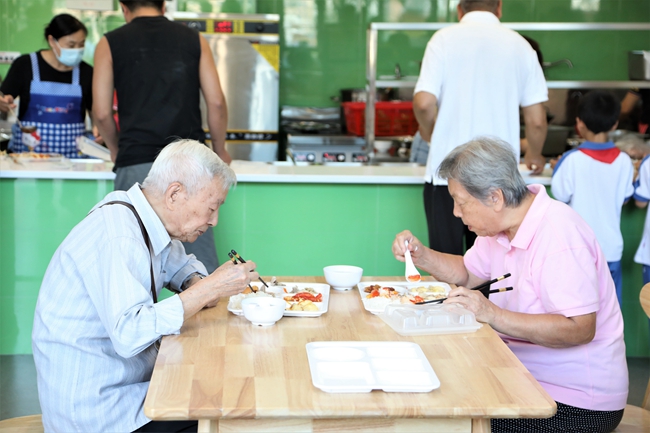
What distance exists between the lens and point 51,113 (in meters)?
4.60

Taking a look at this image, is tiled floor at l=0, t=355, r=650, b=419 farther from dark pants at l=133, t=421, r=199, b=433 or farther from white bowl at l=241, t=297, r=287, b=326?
white bowl at l=241, t=297, r=287, b=326

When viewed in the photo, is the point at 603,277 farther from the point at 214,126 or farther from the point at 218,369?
the point at 214,126

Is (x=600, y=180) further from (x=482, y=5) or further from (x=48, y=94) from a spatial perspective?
(x=48, y=94)

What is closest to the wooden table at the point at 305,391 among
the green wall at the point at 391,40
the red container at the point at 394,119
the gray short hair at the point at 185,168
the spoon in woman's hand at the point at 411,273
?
the gray short hair at the point at 185,168

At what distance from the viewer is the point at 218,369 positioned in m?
1.52

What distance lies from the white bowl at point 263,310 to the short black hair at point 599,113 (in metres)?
2.24

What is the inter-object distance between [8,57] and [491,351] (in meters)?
5.92

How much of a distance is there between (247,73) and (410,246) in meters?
3.93

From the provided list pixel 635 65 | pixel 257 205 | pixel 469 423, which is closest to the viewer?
pixel 469 423

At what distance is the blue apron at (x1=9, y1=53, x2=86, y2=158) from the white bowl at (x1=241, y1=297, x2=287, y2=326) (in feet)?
10.5

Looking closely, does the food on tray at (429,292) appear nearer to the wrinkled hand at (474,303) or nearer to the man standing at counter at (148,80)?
the wrinkled hand at (474,303)

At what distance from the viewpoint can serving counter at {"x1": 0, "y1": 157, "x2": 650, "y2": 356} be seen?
359 cm

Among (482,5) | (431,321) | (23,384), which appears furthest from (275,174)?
(431,321)

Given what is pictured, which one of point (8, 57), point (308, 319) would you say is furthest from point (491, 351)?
point (8, 57)
